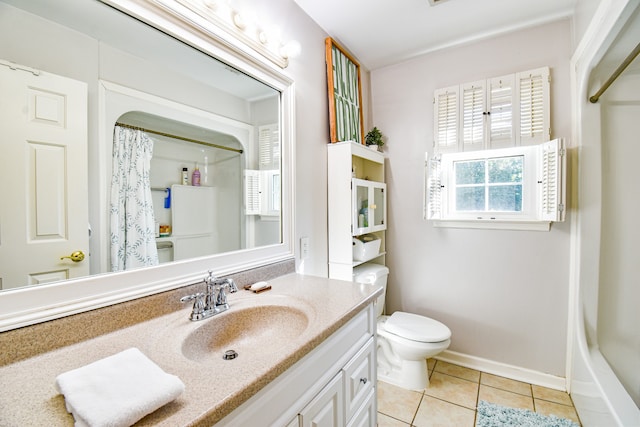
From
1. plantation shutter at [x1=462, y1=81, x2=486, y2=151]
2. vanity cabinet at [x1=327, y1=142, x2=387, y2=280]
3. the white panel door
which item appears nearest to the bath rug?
vanity cabinet at [x1=327, y1=142, x2=387, y2=280]

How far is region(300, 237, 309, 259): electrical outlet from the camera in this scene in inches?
64.0

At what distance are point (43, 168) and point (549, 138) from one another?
8.14 ft

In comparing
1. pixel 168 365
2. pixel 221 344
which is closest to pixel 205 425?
pixel 168 365

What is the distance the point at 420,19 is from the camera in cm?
177

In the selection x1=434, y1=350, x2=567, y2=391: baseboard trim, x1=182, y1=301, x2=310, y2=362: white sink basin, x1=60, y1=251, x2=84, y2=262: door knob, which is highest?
x1=60, y1=251, x2=84, y2=262: door knob

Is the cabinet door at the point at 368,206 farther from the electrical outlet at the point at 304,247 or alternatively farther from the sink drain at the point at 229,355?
the sink drain at the point at 229,355

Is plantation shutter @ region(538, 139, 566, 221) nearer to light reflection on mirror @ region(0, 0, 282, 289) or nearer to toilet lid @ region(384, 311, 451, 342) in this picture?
toilet lid @ region(384, 311, 451, 342)

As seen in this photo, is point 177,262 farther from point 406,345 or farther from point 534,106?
point 534,106

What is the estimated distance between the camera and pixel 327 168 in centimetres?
187

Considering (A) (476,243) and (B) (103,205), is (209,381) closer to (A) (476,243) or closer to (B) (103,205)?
(B) (103,205)

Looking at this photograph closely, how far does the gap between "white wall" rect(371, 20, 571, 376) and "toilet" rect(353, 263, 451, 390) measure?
34 cm

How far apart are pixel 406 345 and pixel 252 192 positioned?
133 centimetres

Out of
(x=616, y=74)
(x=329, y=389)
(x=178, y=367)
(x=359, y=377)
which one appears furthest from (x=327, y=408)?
(x=616, y=74)

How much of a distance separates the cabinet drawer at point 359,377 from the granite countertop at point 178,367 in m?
0.23
